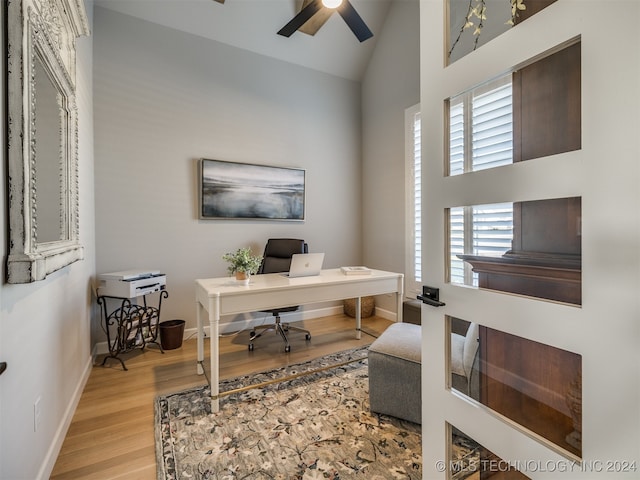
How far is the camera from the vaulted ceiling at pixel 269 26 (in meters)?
3.10

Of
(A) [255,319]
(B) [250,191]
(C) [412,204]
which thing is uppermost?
(B) [250,191]

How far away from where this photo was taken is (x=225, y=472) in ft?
4.83

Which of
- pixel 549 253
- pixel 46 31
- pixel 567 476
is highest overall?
pixel 46 31

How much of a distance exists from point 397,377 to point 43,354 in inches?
72.2

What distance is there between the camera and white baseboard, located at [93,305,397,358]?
330 cm

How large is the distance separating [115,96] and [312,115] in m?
2.22

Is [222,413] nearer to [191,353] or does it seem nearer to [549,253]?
[191,353]

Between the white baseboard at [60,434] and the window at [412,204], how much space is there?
10.5 ft

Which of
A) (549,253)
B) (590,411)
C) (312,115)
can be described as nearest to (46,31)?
(549,253)

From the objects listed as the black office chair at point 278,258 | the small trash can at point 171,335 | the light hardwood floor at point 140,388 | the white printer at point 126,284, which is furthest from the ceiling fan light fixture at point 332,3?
the small trash can at point 171,335

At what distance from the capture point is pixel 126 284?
102 inches

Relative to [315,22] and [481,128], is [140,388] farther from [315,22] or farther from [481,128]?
[315,22]

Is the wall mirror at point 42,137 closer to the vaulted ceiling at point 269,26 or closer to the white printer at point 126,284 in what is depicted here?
the white printer at point 126,284

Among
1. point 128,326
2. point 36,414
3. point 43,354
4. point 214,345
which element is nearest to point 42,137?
point 43,354
